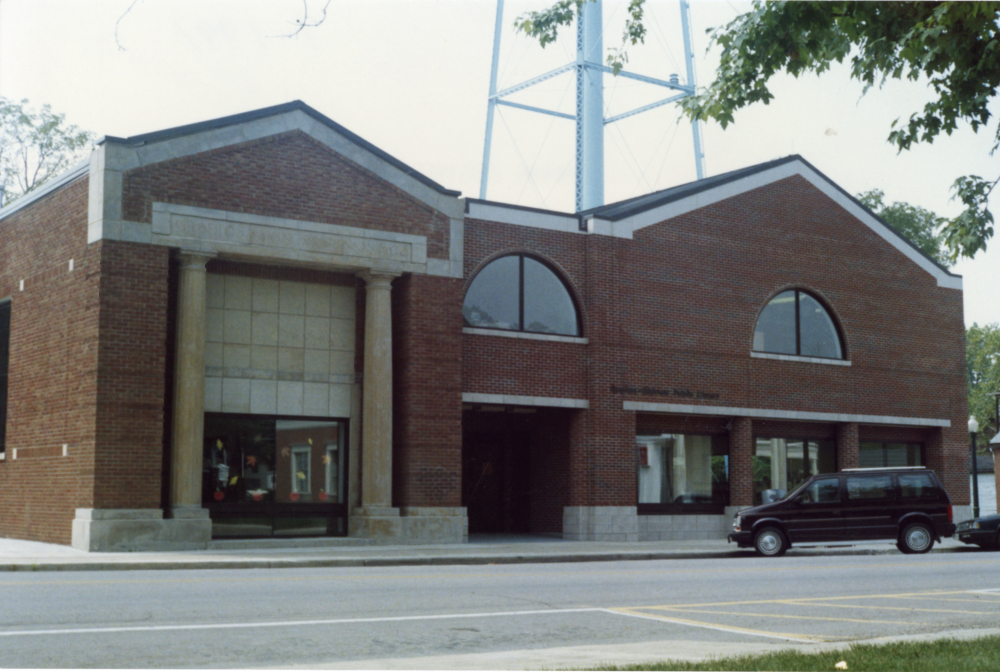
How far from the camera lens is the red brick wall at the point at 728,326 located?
86.8ft

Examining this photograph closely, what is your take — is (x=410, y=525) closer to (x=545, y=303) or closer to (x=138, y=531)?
(x=138, y=531)

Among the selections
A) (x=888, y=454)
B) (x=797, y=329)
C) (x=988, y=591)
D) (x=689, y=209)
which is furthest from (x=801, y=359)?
(x=988, y=591)

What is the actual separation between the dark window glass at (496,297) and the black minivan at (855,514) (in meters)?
6.84

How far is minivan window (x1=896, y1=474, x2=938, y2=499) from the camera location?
80.9ft

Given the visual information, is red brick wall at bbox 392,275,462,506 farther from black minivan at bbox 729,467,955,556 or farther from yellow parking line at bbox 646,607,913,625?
yellow parking line at bbox 646,607,913,625

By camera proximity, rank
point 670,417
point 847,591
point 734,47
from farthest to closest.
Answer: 1. point 670,417
2. point 847,591
3. point 734,47

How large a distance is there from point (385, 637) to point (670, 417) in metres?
19.6

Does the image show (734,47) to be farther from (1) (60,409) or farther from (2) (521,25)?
(1) (60,409)

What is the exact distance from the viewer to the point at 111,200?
2089 centimetres

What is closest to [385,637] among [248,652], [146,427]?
[248,652]

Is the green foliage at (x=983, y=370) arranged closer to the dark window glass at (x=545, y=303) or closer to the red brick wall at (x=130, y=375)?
the dark window glass at (x=545, y=303)

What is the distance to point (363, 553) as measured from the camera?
68.2 feet

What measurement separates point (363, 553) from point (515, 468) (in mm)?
8866

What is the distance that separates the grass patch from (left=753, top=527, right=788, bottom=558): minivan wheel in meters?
15.0
